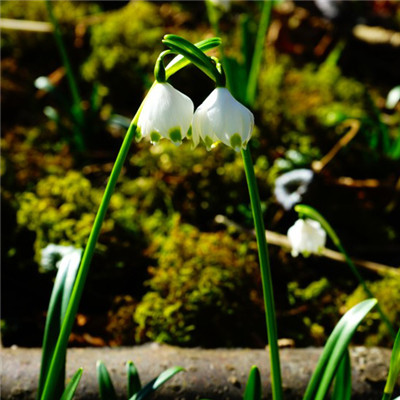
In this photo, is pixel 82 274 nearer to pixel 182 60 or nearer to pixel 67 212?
pixel 182 60

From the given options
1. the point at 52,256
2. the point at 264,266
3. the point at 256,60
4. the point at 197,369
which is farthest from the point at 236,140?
the point at 256,60

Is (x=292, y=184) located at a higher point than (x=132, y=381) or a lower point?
higher

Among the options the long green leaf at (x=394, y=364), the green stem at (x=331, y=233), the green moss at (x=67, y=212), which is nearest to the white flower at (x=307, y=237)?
the green stem at (x=331, y=233)

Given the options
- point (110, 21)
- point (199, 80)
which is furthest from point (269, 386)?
point (110, 21)

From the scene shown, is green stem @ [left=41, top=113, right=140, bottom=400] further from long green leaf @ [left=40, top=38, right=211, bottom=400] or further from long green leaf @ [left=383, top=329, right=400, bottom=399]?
long green leaf @ [left=383, top=329, right=400, bottom=399]

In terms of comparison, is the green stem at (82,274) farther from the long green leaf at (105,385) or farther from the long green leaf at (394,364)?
the long green leaf at (394,364)

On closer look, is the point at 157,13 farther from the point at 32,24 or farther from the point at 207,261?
the point at 207,261
